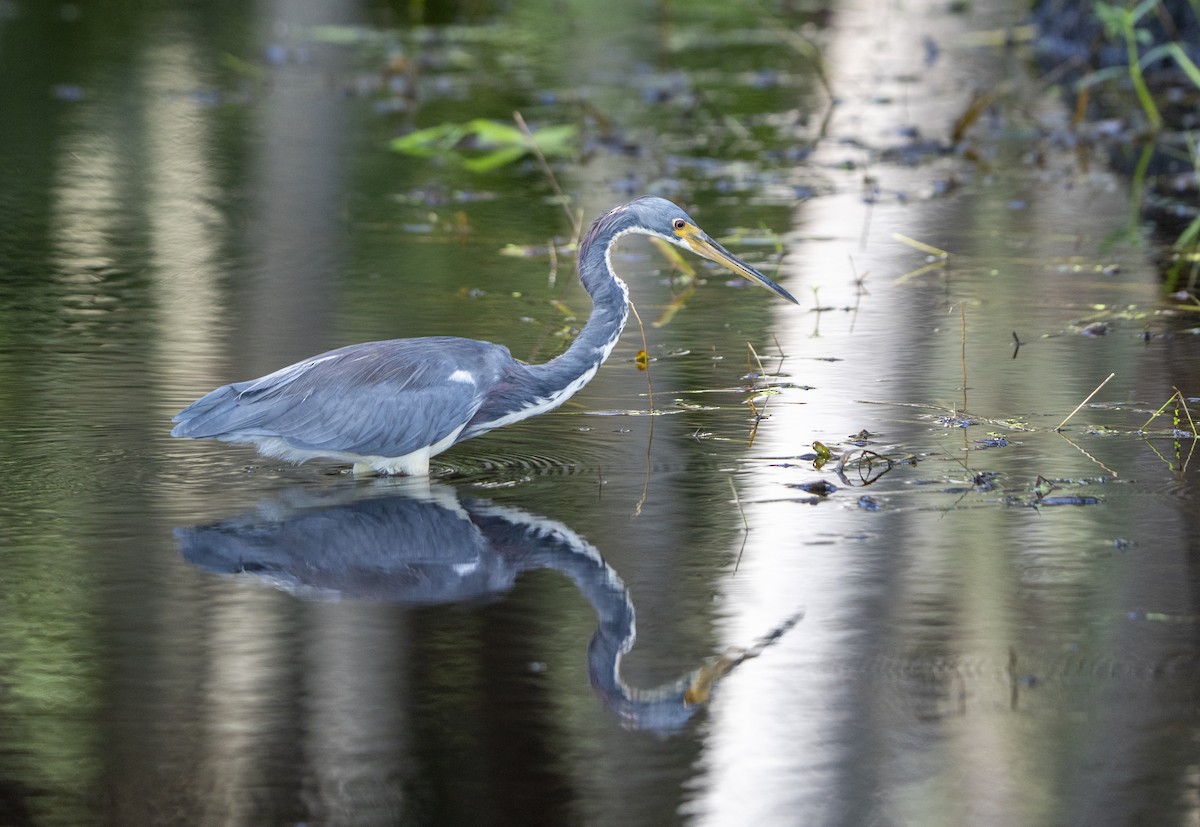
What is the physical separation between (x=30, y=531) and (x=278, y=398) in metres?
1.01

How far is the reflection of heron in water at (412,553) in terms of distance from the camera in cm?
596

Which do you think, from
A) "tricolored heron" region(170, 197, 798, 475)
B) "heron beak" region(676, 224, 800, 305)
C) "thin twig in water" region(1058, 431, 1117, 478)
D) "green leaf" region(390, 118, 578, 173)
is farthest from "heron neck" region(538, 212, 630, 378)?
"green leaf" region(390, 118, 578, 173)

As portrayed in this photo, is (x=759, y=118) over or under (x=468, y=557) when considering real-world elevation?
over

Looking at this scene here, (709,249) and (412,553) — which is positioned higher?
(709,249)

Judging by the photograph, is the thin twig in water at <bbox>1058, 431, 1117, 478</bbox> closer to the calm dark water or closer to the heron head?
A: the calm dark water

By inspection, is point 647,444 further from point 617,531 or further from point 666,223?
point 617,531

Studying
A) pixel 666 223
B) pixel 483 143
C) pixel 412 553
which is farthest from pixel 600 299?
pixel 483 143

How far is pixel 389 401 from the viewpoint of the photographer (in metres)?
7.03

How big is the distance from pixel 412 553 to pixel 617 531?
70cm

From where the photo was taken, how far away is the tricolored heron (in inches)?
276

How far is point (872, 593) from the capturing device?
5.98 metres

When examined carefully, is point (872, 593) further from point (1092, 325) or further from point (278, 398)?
point (1092, 325)

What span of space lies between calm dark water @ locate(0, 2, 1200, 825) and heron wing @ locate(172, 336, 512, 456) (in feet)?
0.71

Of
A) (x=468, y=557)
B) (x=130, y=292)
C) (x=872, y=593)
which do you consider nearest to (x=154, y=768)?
(x=468, y=557)
